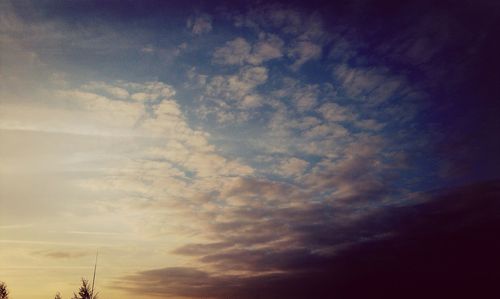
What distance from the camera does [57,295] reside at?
4197 centimetres

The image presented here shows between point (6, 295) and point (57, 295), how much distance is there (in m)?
12.0

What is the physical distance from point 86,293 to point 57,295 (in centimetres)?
2304

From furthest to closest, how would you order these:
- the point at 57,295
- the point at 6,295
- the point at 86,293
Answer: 1. the point at 57,295
2. the point at 6,295
3. the point at 86,293

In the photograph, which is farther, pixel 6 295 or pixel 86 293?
pixel 6 295

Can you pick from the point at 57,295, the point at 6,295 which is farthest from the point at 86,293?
the point at 57,295

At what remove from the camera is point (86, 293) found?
92.8 ft

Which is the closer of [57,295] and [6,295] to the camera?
[6,295]

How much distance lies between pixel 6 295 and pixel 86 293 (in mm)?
15414

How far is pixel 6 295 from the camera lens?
32062 millimetres

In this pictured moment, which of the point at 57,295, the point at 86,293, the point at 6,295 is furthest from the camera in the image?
the point at 57,295

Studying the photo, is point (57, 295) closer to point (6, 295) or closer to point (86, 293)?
point (6, 295)
